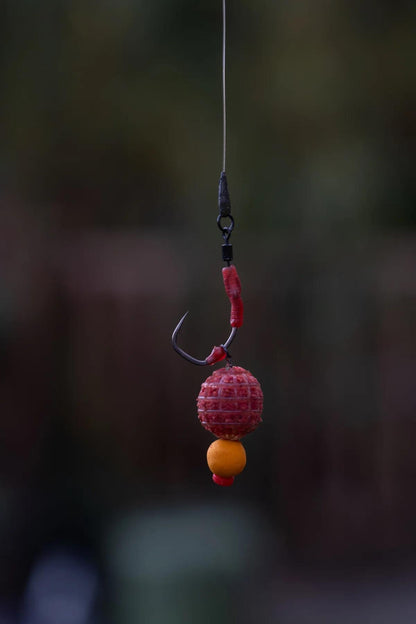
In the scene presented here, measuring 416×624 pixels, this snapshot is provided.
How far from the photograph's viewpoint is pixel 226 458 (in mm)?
871

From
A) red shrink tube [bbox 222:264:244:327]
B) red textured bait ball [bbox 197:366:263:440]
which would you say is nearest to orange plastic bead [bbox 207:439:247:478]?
red textured bait ball [bbox 197:366:263:440]

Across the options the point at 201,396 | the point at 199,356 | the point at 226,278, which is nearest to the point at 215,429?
the point at 201,396

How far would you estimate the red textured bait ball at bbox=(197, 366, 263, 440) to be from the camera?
0.85m

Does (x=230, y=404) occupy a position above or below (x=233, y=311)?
below

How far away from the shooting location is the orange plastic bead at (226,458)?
871 mm

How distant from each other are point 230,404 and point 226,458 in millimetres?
76

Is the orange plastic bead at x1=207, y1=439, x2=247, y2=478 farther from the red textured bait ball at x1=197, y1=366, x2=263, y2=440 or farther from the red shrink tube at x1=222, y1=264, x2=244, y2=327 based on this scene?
the red shrink tube at x1=222, y1=264, x2=244, y2=327

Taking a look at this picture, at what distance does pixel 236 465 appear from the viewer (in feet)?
2.87

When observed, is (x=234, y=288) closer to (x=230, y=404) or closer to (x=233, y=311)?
(x=233, y=311)

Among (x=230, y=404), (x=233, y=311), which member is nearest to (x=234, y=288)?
(x=233, y=311)

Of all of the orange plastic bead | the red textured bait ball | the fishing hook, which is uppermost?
the fishing hook

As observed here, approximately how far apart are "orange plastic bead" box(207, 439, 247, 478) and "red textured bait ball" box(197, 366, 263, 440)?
14mm

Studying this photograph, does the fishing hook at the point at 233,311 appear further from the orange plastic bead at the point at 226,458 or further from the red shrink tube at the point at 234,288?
the orange plastic bead at the point at 226,458

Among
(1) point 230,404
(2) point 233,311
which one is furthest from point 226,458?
(2) point 233,311
